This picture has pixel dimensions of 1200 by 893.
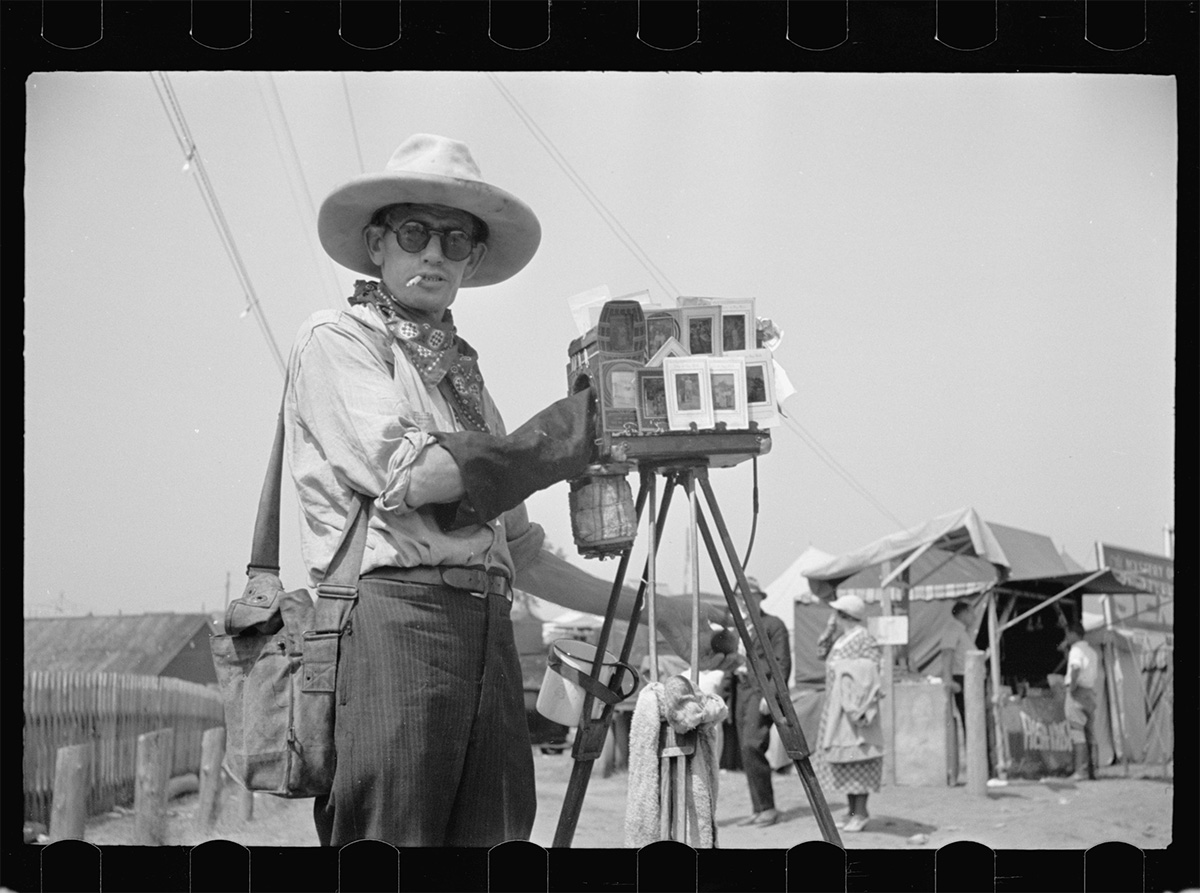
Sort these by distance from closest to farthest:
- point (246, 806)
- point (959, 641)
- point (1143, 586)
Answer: point (246, 806)
point (1143, 586)
point (959, 641)

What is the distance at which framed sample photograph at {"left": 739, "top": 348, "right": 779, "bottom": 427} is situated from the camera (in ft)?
9.60

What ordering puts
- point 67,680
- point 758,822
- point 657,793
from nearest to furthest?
point 657,793
point 67,680
point 758,822

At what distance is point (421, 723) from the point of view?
264cm

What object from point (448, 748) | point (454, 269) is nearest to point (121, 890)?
point (448, 748)

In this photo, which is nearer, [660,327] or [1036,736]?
[660,327]

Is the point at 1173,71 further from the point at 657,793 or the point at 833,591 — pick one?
the point at 833,591

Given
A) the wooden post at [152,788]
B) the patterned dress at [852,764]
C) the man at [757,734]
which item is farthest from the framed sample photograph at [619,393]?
the patterned dress at [852,764]

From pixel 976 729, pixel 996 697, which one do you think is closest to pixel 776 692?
pixel 976 729

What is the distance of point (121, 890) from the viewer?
120 inches

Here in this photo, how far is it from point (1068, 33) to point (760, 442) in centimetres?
125

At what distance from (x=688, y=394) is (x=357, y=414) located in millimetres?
682

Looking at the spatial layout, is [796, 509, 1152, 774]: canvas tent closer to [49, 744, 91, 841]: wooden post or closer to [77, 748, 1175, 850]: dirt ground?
[77, 748, 1175, 850]: dirt ground

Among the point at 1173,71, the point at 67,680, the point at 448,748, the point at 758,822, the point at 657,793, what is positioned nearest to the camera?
the point at 448,748

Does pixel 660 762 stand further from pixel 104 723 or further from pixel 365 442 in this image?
pixel 104 723
